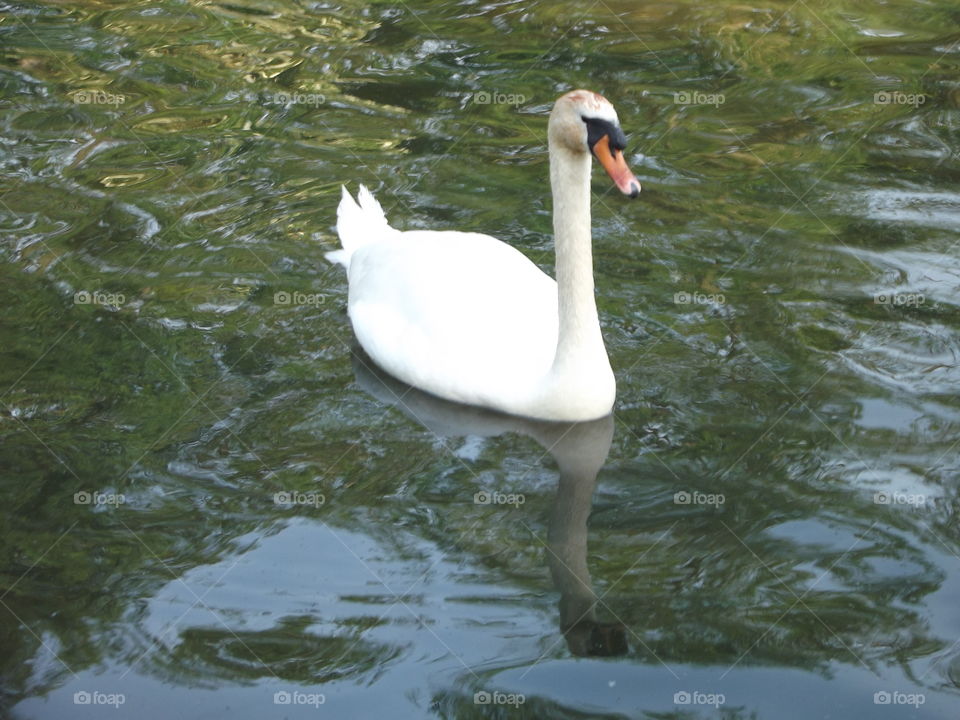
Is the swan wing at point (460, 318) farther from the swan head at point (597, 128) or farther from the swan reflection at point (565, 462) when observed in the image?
the swan head at point (597, 128)

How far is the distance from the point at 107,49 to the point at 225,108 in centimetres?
187

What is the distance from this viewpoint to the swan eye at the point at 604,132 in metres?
6.43

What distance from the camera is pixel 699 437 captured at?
7078 millimetres

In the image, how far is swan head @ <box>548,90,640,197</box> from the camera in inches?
253

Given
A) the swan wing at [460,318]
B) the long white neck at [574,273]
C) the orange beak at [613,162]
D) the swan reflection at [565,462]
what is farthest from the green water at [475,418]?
the orange beak at [613,162]

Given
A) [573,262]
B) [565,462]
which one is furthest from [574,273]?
[565,462]

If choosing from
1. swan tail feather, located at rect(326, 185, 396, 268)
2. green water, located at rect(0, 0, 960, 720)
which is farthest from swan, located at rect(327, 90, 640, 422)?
swan tail feather, located at rect(326, 185, 396, 268)

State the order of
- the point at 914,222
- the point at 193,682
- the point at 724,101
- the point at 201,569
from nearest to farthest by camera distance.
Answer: the point at 193,682, the point at 201,569, the point at 914,222, the point at 724,101

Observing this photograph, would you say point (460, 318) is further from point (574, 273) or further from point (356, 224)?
point (356, 224)

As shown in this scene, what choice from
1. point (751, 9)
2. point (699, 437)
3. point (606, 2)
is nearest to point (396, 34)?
point (606, 2)

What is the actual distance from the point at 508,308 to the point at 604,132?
1438 mm

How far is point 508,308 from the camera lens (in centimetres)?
761

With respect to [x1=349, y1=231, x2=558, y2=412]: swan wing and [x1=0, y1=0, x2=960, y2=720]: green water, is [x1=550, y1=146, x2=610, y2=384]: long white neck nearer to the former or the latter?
[x1=349, y1=231, x2=558, y2=412]: swan wing

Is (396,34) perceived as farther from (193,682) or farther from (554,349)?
(193,682)
